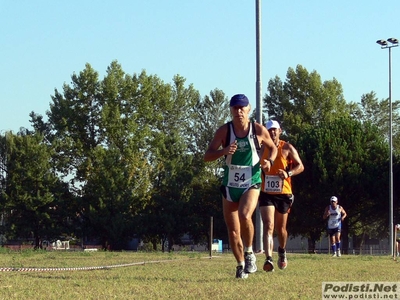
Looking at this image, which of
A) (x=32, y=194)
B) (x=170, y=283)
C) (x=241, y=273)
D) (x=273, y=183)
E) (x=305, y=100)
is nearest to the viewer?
(x=170, y=283)

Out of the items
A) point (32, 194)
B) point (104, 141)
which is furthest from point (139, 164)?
point (32, 194)

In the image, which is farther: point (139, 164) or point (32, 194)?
point (139, 164)

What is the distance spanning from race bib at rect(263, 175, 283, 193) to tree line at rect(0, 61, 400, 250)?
4860 centimetres

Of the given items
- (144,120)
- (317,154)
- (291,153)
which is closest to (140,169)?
(144,120)

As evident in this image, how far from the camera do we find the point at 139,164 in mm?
75875

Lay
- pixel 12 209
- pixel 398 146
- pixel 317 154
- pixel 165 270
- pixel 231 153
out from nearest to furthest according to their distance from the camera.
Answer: pixel 231 153 → pixel 165 270 → pixel 317 154 → pixel 12 209 → pixel 398 146

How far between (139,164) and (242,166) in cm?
6552

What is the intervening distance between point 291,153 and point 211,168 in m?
71.1

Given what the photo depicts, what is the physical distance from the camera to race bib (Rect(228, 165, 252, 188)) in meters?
10.7

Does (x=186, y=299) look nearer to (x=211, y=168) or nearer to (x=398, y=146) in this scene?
(x=211, y=168)

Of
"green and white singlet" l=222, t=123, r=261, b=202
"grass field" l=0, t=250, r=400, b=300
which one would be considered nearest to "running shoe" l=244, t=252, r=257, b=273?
"grass field" l=0, t=250, r=400, b=300

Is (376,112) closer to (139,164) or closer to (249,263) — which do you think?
(139,164)

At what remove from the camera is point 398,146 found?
87.1 meters

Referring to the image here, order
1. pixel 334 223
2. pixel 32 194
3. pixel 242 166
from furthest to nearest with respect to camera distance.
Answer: pixel 32 194 < pixel 334 223 < pixel 242 166
